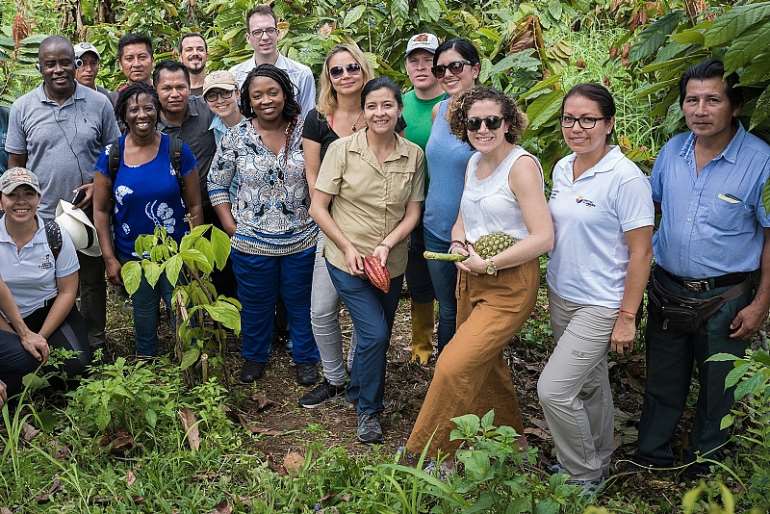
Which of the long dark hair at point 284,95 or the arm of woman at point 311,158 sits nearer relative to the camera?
the arm of woman at point 311,158

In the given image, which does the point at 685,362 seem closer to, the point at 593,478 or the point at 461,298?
the point at 593,478

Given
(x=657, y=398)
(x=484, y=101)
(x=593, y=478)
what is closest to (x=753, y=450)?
(x=657, y=398)

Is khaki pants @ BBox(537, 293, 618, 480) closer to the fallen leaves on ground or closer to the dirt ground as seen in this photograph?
the dirt ground

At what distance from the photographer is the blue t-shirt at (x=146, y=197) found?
4.45 metres

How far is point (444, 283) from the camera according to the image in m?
4.22

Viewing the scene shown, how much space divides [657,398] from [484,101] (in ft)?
5.59

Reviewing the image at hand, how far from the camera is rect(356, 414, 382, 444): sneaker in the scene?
161 inches

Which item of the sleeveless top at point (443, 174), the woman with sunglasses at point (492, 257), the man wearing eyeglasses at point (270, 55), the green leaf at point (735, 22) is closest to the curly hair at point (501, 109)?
the woman with sunglasses at point (492, 257)

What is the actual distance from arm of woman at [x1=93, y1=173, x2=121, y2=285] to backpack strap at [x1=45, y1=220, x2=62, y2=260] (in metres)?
0.24

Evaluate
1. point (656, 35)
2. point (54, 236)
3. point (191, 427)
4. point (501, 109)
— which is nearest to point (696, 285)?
point (501, 109)

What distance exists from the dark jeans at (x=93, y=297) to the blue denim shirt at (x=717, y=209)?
3319mm

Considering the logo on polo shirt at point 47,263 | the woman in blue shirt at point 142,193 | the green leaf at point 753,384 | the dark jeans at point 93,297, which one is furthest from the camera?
the dark jeans at point 93,297

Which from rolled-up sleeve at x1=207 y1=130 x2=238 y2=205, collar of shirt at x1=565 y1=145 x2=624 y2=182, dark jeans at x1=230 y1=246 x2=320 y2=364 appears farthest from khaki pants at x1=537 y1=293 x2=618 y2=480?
rolled-up sleeve at x1=207 y1=130 x2=238 y2=205

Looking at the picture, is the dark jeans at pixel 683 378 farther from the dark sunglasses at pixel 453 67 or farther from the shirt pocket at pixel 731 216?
the dark sunglasses at pixel 453 67
